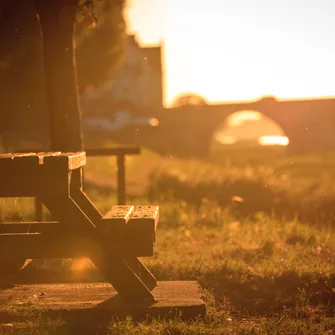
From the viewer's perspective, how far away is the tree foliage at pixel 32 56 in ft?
51.0

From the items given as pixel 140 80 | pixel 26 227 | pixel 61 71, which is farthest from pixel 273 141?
pixel 26 227

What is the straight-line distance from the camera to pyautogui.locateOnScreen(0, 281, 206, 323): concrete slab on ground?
4949 mm

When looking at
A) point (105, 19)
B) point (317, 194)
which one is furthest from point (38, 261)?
point (105, 19)

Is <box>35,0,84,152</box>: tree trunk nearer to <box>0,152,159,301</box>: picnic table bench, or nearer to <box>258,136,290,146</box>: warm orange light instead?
<box>0,152,159,301</box>: picnic table bench

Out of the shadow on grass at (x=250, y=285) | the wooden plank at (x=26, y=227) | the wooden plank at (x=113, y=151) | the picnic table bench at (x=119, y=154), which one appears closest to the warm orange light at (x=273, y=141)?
the picnic table bench at (x=119, y=154)

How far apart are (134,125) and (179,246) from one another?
46157 mm

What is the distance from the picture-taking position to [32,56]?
18.5m

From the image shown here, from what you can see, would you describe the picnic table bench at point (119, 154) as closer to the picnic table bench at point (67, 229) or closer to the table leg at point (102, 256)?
the picnic table bench at point (67, 229)

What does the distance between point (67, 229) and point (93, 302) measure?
739 mm

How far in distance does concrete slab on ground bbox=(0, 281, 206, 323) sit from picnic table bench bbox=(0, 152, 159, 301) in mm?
176

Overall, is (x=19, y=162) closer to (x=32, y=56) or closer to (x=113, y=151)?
(x=113, y=151)

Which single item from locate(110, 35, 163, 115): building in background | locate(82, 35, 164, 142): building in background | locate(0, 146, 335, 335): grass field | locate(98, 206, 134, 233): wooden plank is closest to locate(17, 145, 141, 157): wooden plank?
locate(0, 146, 335, 335): grass field

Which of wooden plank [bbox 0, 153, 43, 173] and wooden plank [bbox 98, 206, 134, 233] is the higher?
wooden plank [bbox 0, 153, 43, 173]

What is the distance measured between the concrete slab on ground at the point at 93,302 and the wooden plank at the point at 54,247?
46 centimetres
